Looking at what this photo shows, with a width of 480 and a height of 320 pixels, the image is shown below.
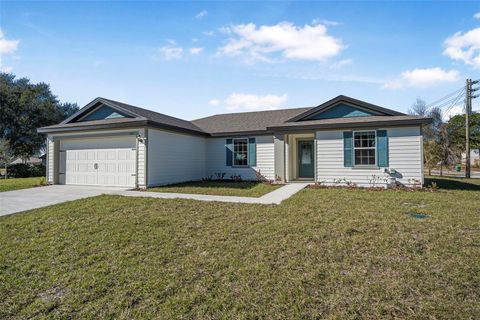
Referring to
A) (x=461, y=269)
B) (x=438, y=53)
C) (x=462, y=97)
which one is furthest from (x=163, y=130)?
(x=462, y=97)

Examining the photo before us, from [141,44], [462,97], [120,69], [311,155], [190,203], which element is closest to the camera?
[190,203]

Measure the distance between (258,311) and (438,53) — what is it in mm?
15527

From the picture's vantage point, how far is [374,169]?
11594 mm

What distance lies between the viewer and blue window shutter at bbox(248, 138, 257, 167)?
48.7 ft

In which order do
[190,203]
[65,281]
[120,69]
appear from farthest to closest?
[120,69] → [190,203] → [65,281]

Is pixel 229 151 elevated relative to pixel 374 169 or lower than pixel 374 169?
elevated

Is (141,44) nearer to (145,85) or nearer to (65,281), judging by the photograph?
(145,85)

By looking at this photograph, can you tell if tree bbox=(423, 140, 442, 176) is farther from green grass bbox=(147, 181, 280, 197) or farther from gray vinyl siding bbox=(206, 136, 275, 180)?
green grass bbox=(147, 181, 280, 197)

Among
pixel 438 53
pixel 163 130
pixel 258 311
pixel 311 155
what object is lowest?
pixel 258 311

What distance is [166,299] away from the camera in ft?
9.80

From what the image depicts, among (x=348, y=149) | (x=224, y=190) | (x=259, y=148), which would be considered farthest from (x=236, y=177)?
(x=348, y=149)

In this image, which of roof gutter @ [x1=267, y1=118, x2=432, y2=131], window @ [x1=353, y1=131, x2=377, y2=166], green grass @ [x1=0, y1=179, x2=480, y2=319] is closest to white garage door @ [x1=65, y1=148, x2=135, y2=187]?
green grass @ [x1=0, y1=179, x2=480, y2=319]

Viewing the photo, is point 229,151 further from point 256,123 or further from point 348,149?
point 348,149

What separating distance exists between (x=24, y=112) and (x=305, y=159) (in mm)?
30032
